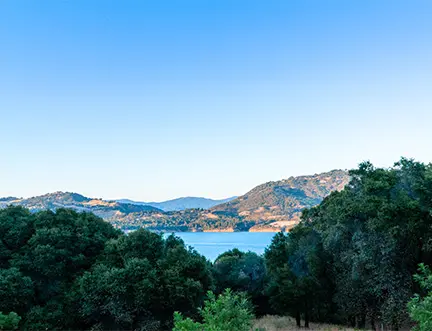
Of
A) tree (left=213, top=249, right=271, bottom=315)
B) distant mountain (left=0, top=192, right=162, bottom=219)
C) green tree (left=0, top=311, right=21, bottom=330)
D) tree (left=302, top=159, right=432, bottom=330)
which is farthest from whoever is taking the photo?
distant mountain (left=0, top=192, right=162, bottom=219)

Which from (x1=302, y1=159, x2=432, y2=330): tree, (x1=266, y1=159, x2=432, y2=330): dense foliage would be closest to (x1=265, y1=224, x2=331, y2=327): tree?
(x1=266, y1=159, x2=432, y2=330): dense foliage

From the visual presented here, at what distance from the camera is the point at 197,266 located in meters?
20.7

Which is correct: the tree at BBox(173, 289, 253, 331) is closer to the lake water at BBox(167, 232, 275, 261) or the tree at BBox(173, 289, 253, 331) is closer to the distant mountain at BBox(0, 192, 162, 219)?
the lake water at BBox(167, 232, 275, 261)

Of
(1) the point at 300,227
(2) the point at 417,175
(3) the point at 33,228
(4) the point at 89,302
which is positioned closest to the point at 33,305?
(4) the point at 89,302

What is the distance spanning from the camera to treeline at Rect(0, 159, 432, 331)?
16.5 metres

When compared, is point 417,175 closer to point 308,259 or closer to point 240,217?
point 308,259

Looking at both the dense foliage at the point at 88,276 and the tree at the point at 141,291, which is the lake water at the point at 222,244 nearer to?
the dense foliage at the point at 88,276

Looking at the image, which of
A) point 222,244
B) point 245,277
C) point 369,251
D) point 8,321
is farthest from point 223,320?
point 222,244

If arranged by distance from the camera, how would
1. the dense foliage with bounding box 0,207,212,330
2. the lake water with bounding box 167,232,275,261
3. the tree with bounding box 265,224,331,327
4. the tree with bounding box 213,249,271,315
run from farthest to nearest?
the lake water with bounding box 167,232,275,261 → the tree with bounding box 213,249,271,315 → the tree with bounding box 265,224,331,327 → the dense foliage with bounding box 0,207,212,330

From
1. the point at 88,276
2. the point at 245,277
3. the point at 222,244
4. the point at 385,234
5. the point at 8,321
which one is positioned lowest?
the point at 222,244

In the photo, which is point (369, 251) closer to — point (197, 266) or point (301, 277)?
point (301, 277)

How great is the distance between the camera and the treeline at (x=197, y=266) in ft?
54.2

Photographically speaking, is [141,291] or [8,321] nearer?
[8,321]

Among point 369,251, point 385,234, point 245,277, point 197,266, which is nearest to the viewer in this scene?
point 385,234
